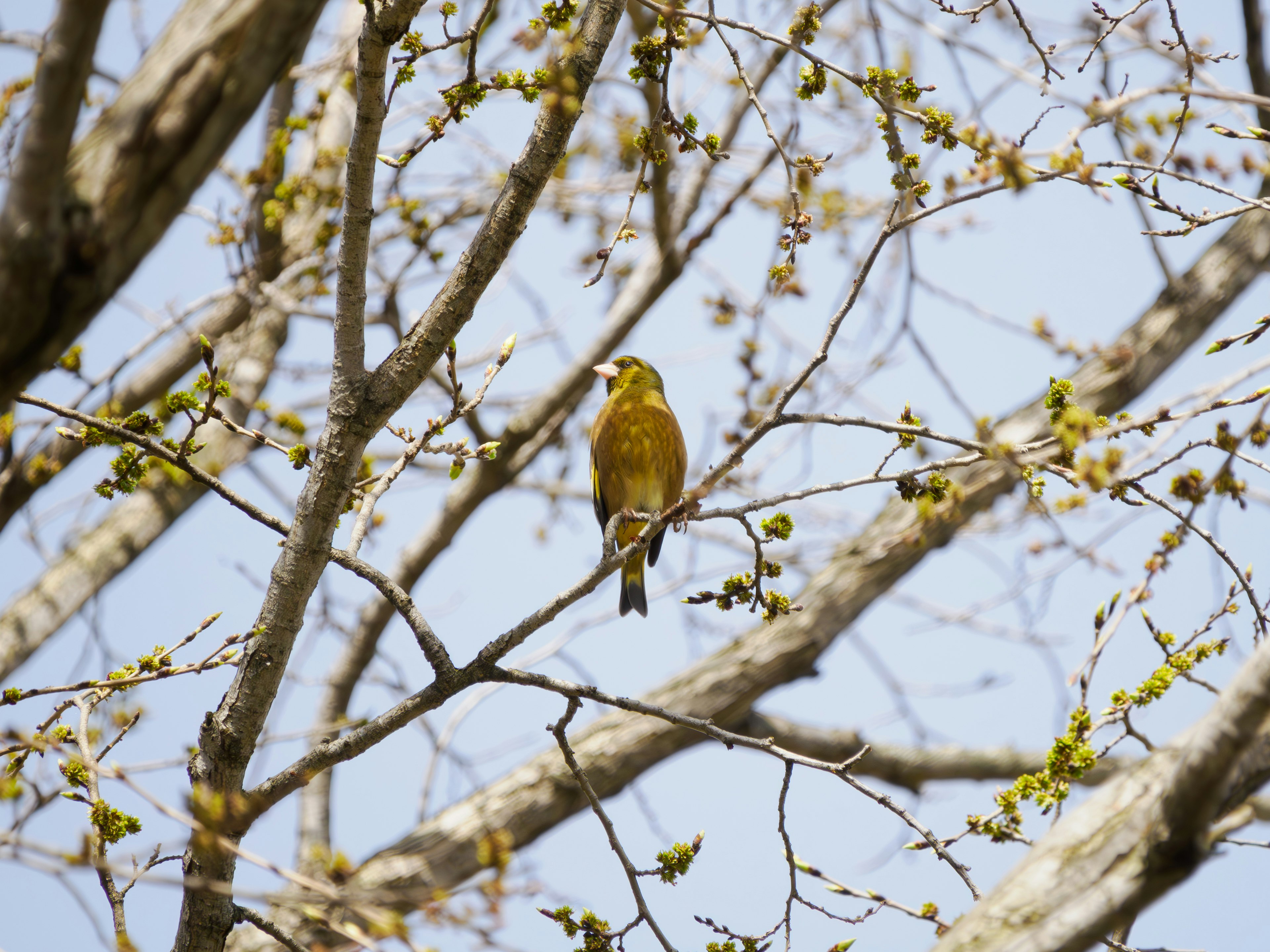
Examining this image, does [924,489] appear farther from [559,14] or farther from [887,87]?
[559,14]

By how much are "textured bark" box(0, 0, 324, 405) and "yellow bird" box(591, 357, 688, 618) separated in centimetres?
355

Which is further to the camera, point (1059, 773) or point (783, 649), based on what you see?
point (783, 649)

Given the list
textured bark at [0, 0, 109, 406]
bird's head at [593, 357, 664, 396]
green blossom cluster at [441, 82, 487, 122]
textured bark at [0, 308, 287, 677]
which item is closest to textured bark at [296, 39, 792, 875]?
bird's head at [593, 357, 664, 396]

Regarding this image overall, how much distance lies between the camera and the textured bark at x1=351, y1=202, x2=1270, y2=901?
4.50 metres

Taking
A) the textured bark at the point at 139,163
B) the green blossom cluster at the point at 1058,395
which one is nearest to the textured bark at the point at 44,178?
the textured bark at the point at 139,163

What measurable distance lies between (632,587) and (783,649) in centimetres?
85

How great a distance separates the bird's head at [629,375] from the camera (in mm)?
5305

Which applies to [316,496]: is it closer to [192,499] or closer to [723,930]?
[723,930]

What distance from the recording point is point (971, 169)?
6.26 ft

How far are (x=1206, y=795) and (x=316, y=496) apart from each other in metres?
1.91

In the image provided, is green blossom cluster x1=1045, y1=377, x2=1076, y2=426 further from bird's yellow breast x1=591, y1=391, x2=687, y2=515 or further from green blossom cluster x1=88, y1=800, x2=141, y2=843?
bird's yellow breast x1=591, y1=391, x2=687, y2=515

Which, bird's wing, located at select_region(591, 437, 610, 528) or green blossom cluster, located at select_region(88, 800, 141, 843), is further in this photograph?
bird's wing, located at select_region(591, 437, 610, 528)

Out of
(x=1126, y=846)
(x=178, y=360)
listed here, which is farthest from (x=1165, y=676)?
(x=178, y=360)

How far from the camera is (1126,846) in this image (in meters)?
1.54
